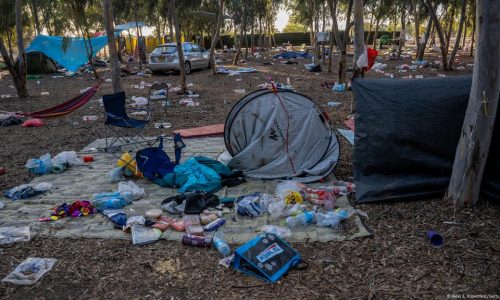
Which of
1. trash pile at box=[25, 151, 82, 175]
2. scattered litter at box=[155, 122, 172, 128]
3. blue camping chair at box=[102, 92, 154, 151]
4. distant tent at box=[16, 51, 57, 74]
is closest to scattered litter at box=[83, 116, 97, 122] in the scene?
scattered litter at box=[155, 122, 172, 128]

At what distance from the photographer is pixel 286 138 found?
16.0ft

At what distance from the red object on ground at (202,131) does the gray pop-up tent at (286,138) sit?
6.21 feet

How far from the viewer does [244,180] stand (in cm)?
465

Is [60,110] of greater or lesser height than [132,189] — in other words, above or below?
above

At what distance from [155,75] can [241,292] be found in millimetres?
14532

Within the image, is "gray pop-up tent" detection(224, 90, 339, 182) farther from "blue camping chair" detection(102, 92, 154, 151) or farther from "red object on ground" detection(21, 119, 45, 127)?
"red object on ground" detection(21, 119, 45, 127)

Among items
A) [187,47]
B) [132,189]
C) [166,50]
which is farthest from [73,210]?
[187,47]

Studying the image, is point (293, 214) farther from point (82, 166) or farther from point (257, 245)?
point (82, 166)

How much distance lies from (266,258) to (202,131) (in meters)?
Answer: 4.25

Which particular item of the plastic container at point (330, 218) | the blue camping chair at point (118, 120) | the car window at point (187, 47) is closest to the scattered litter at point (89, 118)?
the blue camping chair at point (118, 120)

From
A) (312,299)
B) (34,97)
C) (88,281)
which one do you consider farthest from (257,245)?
(34,97)

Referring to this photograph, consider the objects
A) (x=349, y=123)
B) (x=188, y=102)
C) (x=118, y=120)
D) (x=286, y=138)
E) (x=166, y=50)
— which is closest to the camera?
(x=286, y=138)

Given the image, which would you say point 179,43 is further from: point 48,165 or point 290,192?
point 290,192

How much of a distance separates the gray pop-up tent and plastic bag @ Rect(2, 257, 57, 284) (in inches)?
94.8
